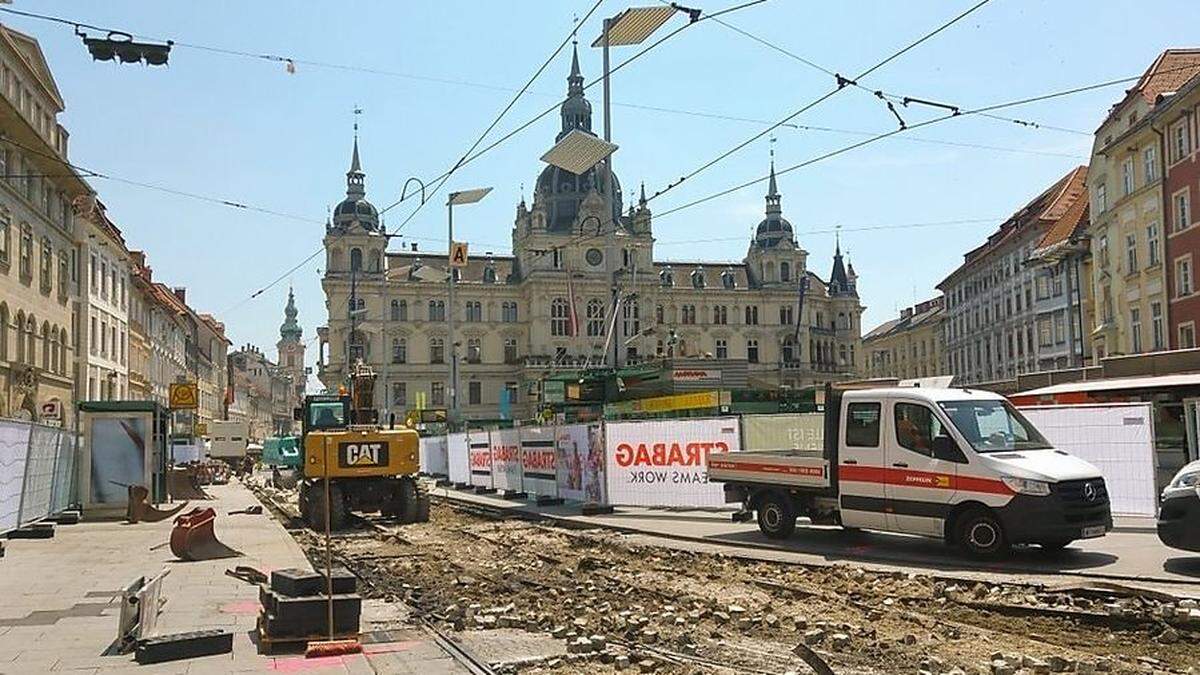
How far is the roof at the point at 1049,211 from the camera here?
63156 millimetres

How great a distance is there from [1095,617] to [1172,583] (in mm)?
1988

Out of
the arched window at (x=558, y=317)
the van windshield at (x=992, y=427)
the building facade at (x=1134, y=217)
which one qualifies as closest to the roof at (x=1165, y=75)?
the building facade at (x=1134, y=217)

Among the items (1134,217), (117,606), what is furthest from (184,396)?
(1134,217)

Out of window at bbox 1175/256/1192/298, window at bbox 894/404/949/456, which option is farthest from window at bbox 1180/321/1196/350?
window at bbox 894/404/949/456

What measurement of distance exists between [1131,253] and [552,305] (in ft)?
266

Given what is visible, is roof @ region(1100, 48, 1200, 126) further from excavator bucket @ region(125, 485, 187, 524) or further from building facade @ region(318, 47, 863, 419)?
building facade @ region(318, 47, 863, 419)

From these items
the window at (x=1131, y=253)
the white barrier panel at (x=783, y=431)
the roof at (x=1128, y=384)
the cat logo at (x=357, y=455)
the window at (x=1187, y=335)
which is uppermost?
the window at (x=1131, y=253)

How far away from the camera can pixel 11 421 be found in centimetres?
2131

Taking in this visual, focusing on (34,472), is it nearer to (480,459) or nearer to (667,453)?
(667,453)

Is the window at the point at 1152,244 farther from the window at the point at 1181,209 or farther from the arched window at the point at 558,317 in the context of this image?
the arched window at the point at 558,317

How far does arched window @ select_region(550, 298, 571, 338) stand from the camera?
12306 cm

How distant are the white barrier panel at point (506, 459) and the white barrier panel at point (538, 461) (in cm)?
52

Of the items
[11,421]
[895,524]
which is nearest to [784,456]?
[895,524]

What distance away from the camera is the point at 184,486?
3847cm
